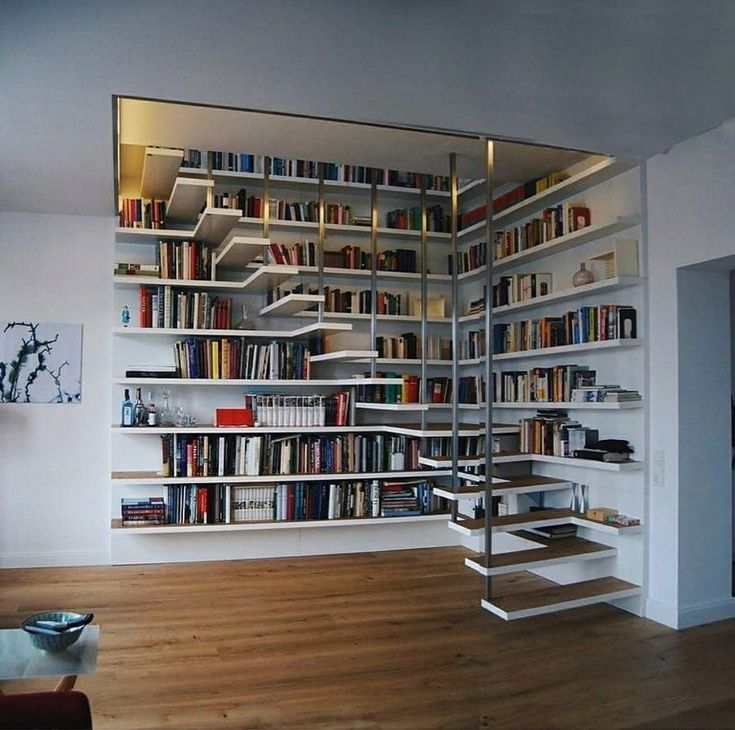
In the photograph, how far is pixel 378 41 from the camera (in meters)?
2.95

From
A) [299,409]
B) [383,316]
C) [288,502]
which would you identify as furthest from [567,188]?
[288,502]

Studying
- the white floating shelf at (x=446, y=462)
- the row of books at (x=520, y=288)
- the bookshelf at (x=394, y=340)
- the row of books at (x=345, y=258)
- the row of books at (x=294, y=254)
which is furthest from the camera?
the row of books at (x=345, y=258)

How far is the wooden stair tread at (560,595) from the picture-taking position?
Result: 14.0 ft

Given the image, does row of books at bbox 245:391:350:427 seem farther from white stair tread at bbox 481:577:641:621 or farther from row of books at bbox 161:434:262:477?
white stair tread at bbox 481:577:641:621

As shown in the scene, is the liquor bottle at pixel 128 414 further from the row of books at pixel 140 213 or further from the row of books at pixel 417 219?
the row of books at pixel 417 219

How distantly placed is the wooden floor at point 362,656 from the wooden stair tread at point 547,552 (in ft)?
1.14

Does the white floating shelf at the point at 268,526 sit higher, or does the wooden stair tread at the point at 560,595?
the white floating shelf at the point at 268,526

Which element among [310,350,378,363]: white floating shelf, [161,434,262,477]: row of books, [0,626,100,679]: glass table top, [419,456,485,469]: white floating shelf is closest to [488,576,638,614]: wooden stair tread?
[419,456,485,469]: white floating shelf

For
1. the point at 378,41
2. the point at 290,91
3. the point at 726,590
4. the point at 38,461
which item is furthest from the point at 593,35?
the point at 38,461

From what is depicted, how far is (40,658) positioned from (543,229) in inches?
160

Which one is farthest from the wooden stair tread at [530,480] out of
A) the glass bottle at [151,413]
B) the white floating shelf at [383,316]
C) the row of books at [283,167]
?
the glass bottle at [151,413]

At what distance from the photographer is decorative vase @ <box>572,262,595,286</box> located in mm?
4758

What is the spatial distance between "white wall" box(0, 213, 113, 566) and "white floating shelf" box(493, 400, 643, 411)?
10.4ft

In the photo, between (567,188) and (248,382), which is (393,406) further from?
(567,188)
